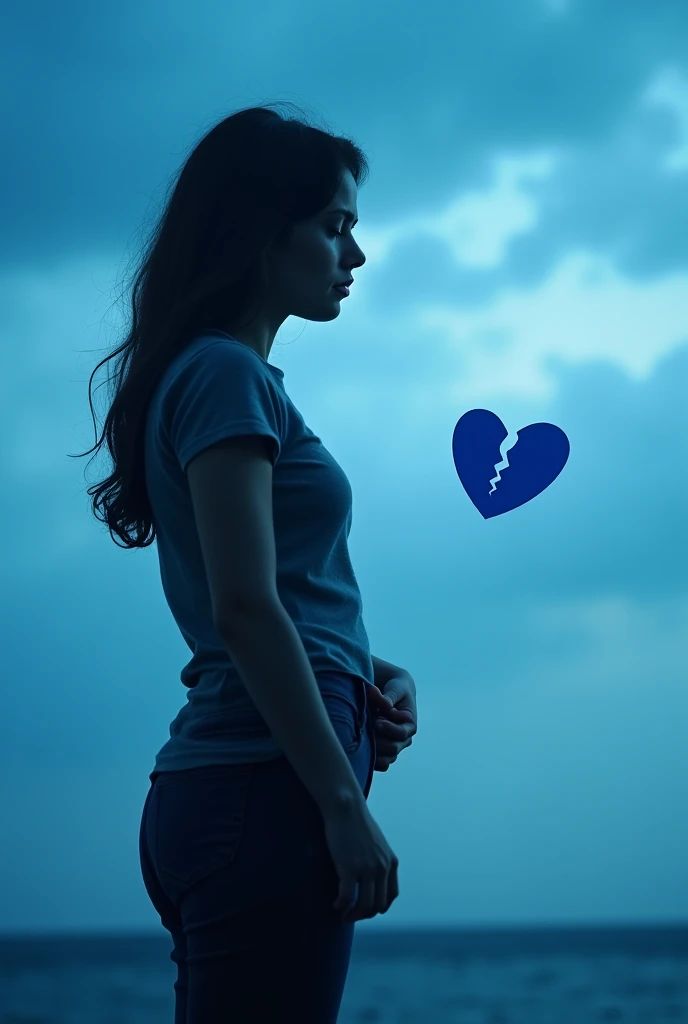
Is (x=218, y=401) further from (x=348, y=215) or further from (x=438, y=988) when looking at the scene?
(x=438, y=988)

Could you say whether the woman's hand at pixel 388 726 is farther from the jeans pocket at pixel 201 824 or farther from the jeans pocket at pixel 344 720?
the jeans pocket at pixel 201 824

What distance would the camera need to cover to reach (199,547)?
1.00 meters

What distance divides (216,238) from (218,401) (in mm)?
277

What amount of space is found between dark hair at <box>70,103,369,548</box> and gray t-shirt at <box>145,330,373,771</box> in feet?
0.14

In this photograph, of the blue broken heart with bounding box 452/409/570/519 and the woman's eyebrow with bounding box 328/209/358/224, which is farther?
the blue broken heart with bounding box 452/409/570/519

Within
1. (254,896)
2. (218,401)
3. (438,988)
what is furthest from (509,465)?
(438,988)

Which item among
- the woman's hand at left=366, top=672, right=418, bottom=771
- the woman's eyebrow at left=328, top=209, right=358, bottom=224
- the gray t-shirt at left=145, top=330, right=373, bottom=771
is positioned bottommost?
the woman's hand at left=366, top=672, right=418, bottom=771

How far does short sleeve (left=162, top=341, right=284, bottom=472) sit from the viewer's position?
899mm

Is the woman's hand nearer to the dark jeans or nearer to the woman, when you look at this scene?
the woman

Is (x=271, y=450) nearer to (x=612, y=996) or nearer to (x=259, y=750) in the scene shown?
(x=259, y=750)

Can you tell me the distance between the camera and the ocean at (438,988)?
6.10 metres

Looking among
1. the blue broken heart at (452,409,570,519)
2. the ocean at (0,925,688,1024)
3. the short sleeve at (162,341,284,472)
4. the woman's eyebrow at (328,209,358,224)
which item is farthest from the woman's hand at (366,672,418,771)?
the ocean at (0,925,688,1024)

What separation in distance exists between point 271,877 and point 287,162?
74 cm

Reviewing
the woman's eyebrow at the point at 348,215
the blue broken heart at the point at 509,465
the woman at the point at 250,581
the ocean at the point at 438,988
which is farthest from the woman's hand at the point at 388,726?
the ocean at the point at 438,988
